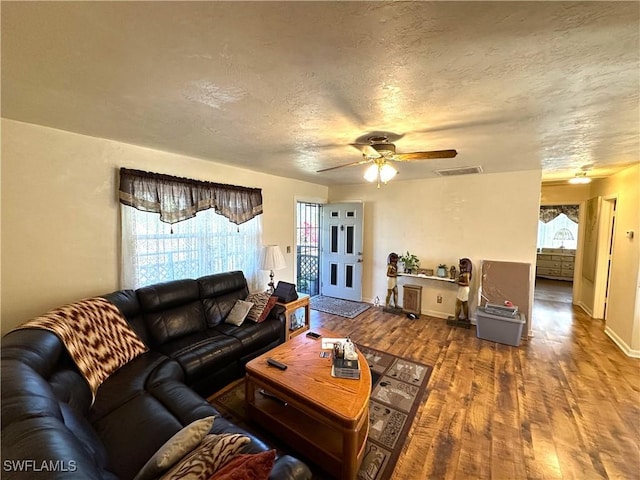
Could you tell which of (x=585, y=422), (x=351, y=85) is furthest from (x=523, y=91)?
(x=585, y=422)

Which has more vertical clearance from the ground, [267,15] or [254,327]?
[267,15]

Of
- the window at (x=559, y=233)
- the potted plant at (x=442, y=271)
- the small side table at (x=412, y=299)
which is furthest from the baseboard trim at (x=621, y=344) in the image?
the window at (x=559, y=233)

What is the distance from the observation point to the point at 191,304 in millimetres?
2879

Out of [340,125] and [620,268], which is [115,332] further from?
[620,268]

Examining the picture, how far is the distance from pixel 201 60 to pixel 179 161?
2164mm

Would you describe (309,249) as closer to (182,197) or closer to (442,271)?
(442,271)

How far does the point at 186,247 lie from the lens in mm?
3164

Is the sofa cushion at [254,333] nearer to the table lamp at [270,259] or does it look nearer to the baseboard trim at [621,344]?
the table lamp at [270,259]

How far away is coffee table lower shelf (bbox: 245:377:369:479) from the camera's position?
160cm

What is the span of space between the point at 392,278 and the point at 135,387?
12.8 feet

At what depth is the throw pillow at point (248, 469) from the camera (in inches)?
36.0

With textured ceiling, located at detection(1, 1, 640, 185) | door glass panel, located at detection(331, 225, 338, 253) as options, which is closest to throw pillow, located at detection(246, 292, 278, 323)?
textured ceiling, located at detection(1, 1, 640, 185)

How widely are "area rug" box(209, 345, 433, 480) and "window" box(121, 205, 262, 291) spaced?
144cm

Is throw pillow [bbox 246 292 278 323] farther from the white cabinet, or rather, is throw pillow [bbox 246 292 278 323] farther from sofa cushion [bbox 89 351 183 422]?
the white cabinet
